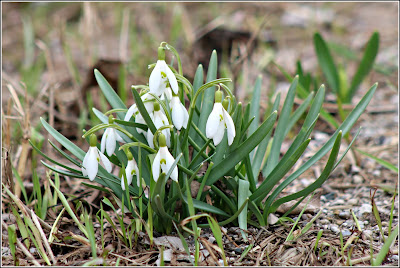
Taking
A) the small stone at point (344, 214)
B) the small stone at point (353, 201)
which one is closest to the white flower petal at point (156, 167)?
the small stone at point (344, 214)

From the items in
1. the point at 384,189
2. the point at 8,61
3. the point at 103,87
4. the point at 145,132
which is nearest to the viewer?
the point at 145,132

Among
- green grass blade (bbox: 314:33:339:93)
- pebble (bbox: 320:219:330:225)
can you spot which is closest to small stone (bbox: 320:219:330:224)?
pebble (bbox: 320:219:330:225)

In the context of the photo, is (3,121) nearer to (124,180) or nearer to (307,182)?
(124,180)

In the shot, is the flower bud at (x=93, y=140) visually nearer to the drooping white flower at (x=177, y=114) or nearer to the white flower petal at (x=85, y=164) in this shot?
the white flower petal at (x=85, y=164)

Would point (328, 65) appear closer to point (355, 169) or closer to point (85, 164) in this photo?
point (355, 169)

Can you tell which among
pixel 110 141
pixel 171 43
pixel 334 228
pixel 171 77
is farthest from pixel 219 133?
pixel 171 43

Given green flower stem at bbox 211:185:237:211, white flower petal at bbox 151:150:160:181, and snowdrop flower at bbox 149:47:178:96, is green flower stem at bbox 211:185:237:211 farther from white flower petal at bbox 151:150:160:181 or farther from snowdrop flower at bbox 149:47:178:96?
snowdrop flower at bbox 149:47:178:96

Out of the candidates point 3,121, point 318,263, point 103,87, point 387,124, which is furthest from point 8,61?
point 318,263
